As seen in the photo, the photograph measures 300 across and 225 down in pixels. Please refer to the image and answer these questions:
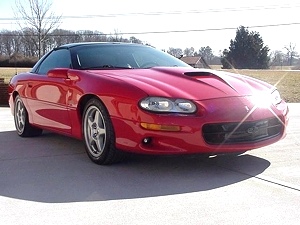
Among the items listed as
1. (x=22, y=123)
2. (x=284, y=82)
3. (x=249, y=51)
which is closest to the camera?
(x=22, y=123)

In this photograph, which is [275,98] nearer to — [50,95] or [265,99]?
[265,99]

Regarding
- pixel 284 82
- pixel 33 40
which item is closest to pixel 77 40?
pixel 33 40

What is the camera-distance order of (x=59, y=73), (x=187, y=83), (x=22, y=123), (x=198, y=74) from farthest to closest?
(x=22, y=123) < (x=59, y=73) < (x=198, y=74) < (x=187, y=83)

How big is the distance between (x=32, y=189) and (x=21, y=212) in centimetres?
49

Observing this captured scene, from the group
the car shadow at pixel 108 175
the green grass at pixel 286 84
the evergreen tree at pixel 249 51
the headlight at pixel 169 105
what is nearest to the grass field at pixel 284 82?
the green grass at pixel 286 84

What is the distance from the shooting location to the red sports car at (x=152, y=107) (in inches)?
131

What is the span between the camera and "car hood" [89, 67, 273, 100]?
136 inches

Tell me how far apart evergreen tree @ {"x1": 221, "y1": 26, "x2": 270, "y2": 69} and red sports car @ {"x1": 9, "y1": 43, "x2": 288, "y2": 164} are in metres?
62.3

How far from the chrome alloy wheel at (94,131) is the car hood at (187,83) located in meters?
0.41

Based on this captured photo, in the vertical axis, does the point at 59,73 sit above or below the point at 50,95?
above

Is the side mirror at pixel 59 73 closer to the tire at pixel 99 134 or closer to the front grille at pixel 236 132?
the tire at pixel 99 134

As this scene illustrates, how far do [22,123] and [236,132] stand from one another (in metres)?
3.25

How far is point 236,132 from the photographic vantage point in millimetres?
3443

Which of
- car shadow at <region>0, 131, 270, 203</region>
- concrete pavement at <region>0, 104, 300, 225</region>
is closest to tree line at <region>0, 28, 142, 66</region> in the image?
car shadow at <region>0, 131, 270, 203</region>
